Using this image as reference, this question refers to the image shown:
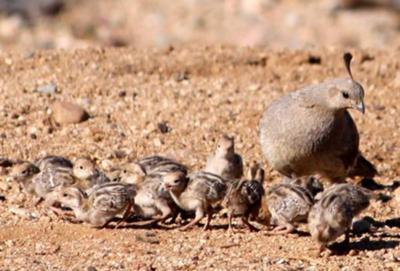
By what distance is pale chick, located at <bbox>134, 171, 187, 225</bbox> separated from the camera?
31.7 ft

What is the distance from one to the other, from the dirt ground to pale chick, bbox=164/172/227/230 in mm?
196

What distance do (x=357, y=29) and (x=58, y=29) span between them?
18.4ft

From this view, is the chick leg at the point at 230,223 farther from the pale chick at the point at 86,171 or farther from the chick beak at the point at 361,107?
the chick beak at the point at 361,107

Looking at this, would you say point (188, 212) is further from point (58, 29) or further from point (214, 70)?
point (58, 29)

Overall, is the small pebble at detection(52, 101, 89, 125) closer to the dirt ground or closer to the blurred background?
the dirt ground

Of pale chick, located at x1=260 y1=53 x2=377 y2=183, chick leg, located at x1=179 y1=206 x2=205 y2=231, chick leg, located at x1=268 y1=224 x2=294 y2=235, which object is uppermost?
pale chick, located at x1=260 y1=53 x2=377 y2=183

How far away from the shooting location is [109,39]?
73.0 ft

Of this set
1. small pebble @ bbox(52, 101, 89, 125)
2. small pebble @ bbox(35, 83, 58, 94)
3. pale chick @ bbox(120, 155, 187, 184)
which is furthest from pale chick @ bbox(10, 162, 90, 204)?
small pebble @ bbox(35, 83, 58, 94)

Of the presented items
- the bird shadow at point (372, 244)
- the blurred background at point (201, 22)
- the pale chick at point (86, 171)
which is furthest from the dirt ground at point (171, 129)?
the blurred background at point (201, 22)

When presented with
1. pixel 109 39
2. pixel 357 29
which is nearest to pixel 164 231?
pixel 109 39

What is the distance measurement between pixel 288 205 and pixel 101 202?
4.51 ft

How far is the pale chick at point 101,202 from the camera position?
9383mm

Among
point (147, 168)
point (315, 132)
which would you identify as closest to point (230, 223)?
point (147, 168)

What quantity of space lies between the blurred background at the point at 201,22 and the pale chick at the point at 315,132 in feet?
35.3
